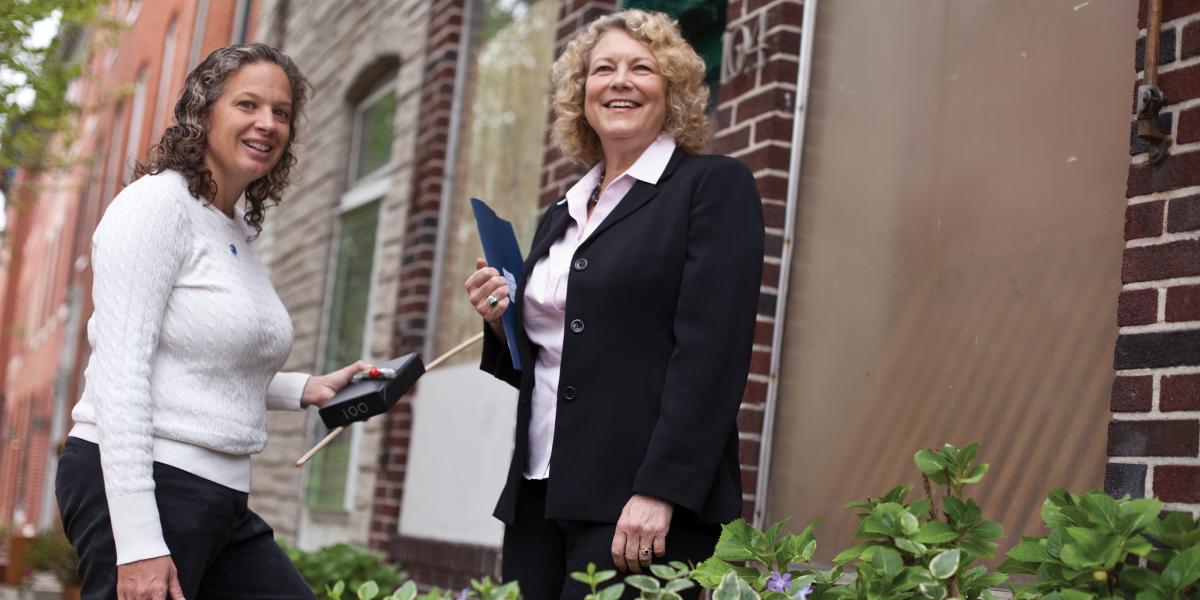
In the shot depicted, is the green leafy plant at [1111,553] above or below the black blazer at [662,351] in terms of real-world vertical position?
below

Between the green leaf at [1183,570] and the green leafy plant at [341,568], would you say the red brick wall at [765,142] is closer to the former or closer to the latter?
the green leafy plant at [341,568]

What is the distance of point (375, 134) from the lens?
8.18m

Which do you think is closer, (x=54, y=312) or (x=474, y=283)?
(x=474, y=283)

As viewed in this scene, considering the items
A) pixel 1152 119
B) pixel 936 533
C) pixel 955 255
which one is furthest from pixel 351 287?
pixel 936 533

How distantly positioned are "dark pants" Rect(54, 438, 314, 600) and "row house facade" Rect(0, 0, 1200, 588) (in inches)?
41.1

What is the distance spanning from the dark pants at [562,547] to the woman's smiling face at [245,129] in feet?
2.93

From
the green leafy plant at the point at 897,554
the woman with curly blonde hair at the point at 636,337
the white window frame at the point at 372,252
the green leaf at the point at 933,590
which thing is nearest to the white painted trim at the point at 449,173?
the white window frame at the point at 372,252

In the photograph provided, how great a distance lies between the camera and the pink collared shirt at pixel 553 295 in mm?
2783

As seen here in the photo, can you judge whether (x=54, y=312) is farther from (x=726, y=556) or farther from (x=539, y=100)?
(x=726, y=556)

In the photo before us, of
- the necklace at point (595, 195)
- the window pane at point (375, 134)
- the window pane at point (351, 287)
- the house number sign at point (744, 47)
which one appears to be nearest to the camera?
the necklace at point (595, 195)

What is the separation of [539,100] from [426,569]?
7.25ft

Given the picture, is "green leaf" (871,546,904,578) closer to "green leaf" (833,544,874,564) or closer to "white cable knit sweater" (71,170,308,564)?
"green leaf" (833,544,874,564)

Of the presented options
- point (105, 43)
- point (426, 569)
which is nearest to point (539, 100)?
point (426, 569)

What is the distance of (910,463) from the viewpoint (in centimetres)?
356
